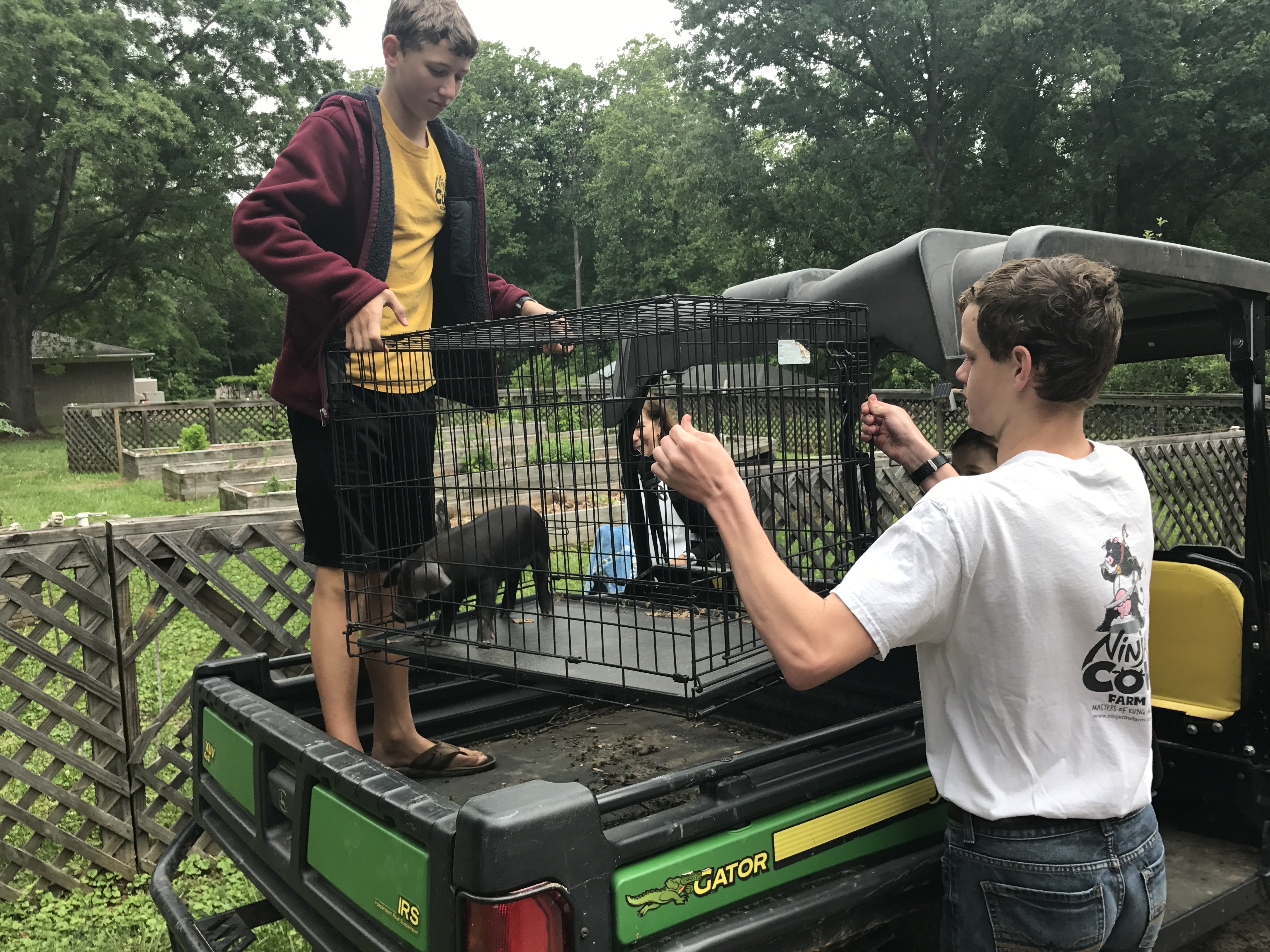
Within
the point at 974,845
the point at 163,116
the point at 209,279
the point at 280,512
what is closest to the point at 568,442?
the point at 974,845

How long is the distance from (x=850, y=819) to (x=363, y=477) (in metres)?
1.50

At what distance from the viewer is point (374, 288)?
2172 millimetres

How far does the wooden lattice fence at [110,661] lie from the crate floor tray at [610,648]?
4.92 feet

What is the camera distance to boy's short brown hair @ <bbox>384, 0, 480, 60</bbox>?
2.29 meters

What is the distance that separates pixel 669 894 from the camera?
1.42 metres

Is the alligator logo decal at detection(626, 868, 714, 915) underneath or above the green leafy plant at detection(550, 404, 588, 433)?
underneath

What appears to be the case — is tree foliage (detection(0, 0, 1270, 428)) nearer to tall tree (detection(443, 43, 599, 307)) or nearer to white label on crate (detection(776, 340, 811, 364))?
white label on crate (detection(776, 340, 811, 364))

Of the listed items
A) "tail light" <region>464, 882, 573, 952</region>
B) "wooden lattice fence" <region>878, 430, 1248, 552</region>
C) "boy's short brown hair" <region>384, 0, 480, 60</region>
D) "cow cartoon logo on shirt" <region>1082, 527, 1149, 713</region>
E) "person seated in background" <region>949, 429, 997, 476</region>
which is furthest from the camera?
"wooden lattice fence" <region>878, 430, 1248, 552</region>

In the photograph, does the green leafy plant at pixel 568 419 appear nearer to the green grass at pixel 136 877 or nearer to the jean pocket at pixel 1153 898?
the jean pocket at pixel 1153 898

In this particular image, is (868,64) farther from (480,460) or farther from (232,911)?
(232,911)

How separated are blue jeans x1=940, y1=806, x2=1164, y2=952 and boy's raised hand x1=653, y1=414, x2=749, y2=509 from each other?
0.69 m

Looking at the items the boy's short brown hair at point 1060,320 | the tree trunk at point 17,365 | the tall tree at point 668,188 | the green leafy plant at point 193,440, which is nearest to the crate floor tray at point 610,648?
the boy's short brown hair at point 1060,320

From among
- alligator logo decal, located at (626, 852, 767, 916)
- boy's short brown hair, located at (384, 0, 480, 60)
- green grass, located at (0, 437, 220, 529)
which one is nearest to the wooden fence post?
green grass, located at (0, 437, 220, 529)

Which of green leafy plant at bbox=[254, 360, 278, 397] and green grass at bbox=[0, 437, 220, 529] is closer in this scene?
green grass at bbox=[0, 437, 220, 529]
